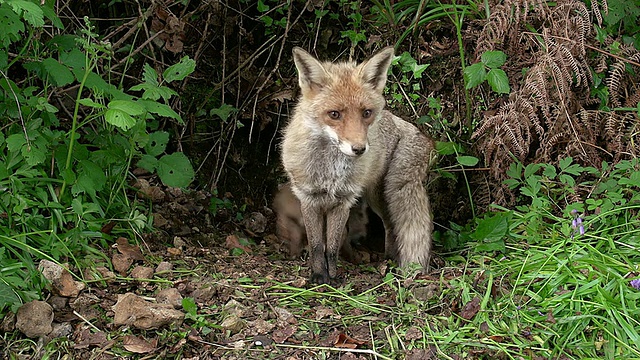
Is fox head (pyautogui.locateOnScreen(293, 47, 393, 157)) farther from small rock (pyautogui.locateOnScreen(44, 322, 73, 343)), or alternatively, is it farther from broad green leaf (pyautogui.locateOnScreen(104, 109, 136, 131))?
small rock (pyautogui.locateOnScreen(44, 322, 73, 343))

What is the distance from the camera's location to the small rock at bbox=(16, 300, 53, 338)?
10.2 feet

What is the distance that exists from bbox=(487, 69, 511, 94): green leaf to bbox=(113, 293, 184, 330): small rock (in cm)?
246

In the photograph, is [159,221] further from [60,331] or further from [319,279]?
[60,331]

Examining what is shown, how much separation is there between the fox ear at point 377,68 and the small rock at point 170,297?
1707mm

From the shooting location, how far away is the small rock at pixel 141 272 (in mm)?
3646

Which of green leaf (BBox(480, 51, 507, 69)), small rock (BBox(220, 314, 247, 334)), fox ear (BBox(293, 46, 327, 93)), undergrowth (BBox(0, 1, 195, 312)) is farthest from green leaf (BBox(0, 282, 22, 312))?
green leaf (BBox(480, 51, 507, 69))

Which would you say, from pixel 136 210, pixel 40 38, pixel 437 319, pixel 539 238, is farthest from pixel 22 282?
pixel 539 238

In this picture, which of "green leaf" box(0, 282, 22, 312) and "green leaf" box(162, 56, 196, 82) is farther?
"green leaf" box(162, 56, 196, 82)

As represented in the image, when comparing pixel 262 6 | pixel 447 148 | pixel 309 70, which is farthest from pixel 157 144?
pixel 447 148

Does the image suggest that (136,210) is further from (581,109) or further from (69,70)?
(581,109)

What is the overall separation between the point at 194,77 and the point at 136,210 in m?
1.65

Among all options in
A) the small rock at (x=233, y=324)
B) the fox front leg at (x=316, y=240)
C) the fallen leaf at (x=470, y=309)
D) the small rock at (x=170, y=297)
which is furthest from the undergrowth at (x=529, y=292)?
the small rock at (x=170, y=297)

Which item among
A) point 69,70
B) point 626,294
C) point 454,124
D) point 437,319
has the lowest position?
point 437,319

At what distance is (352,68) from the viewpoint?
13.1 ft
